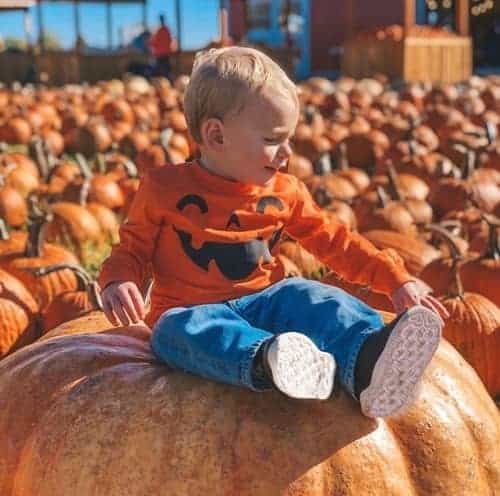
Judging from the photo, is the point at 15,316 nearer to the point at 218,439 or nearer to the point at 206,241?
the point at 206,241

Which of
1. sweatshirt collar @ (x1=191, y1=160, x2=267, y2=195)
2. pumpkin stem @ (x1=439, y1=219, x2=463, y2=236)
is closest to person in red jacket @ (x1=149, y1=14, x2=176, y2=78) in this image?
pumpkin stem @ (x1=439, y1=219, x2=463, y2=236)

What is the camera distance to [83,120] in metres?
13.9

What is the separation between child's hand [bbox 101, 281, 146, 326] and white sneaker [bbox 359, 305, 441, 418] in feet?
1.87

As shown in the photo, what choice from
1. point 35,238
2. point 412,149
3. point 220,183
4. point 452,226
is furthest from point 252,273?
point 412,149

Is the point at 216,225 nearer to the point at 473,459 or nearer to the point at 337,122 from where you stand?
the point at 473,459

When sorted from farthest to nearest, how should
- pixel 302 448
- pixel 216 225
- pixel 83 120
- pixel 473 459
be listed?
pixel 83 120 < pixel 216 225 < pixel 473 459 < pixel 302 448

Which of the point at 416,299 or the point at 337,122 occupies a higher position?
A: the point at 416,299

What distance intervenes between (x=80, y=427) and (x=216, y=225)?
1.97ft

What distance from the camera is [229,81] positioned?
2438 millimetres

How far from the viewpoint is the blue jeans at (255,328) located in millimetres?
2320

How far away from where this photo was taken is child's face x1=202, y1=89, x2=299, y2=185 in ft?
8.08

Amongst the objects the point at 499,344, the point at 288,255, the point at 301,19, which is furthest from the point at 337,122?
the point at 301,19

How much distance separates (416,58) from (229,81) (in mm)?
18391

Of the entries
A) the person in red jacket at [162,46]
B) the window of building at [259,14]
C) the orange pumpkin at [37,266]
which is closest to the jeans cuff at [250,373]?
the orange pumpkin at [37,266]
